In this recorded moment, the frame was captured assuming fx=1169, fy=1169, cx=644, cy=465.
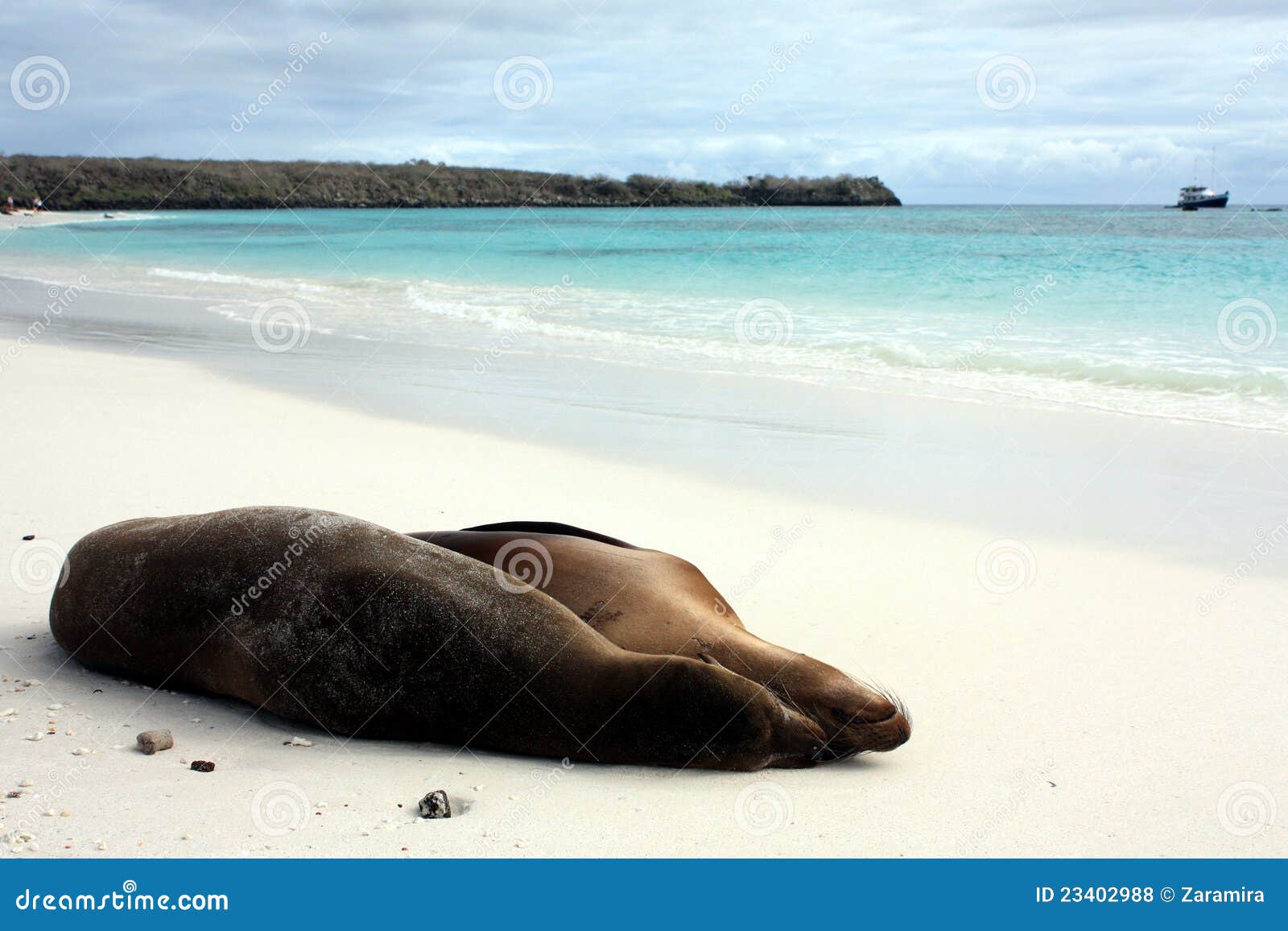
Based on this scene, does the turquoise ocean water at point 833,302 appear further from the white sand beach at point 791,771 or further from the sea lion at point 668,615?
the sea lion at point 668,615

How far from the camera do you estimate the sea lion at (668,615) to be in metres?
3.83

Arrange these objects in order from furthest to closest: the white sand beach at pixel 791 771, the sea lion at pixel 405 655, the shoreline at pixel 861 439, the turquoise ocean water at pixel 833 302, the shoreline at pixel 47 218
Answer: the shoreline at pixel 47 218
the turquoise ocean water at pixel 833 302
the shoreline at pixel 861 439
the sea lion at pixel 405 655
the white sand beach at pixel 791 771

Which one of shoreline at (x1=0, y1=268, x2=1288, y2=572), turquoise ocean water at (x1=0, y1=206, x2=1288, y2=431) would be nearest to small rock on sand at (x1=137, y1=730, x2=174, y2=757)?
shoreline at (x1=0, y1=268, x2=1288, y2=572)

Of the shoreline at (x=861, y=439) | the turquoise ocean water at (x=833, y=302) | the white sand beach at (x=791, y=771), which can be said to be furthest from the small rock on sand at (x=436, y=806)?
the turquoise ocean water at (x=833, y=302)

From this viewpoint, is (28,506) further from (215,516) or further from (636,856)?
(636,856)

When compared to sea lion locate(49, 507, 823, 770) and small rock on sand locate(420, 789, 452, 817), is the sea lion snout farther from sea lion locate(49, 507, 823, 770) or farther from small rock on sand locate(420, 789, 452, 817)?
small rock on sand locate(420, 789, 452, 817)

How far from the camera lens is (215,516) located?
4434 mm

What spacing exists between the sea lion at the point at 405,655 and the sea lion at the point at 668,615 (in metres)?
0.12

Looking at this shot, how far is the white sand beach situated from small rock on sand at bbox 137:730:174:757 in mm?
69

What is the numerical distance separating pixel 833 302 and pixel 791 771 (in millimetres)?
17247

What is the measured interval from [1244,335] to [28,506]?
1398 centimetres

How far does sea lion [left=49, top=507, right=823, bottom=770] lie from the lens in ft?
12.3

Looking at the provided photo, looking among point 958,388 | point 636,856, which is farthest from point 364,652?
point 958,388

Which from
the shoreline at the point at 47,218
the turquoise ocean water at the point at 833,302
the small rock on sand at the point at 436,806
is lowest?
the small rock on sand at the point at 436,806
